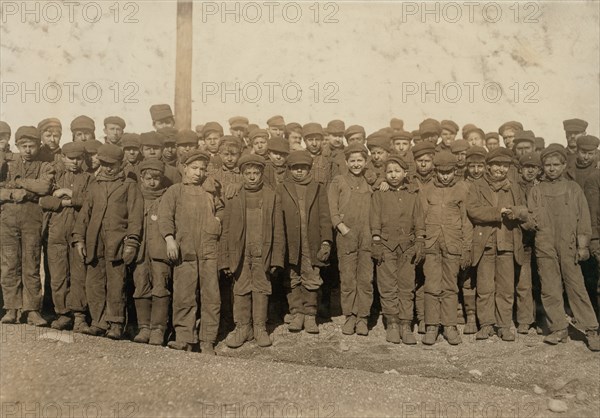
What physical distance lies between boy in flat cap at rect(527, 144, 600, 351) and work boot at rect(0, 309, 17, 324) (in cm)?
567

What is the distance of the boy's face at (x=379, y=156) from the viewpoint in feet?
20.9

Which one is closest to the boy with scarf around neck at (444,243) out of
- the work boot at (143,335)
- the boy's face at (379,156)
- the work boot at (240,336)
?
the boy's face at (379,156)

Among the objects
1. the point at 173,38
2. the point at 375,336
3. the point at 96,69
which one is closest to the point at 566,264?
the point at 375,336

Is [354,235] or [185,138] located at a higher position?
[185,138]

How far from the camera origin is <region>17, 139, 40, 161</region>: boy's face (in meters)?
5.82

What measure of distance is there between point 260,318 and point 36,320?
2.38 m

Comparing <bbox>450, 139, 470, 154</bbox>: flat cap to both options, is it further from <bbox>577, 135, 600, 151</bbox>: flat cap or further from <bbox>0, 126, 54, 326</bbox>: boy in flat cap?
<bbox>0, 126, 54, 326</bbox>: boy in flat cap

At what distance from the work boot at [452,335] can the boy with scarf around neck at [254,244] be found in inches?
76.2

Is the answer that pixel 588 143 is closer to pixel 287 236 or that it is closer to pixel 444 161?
pixel 444 161

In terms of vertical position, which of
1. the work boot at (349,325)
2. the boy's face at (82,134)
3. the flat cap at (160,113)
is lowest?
the work boot at (349,325)

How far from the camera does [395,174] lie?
18.6ft

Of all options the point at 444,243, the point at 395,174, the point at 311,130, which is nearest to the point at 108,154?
the point at 311,130

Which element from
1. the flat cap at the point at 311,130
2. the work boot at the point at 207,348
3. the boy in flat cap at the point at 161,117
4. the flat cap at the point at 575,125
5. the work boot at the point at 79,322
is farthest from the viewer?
the boy in flat cap at the point at 161,117

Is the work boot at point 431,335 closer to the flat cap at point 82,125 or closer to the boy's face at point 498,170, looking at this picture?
the boy's face at point 498,170
